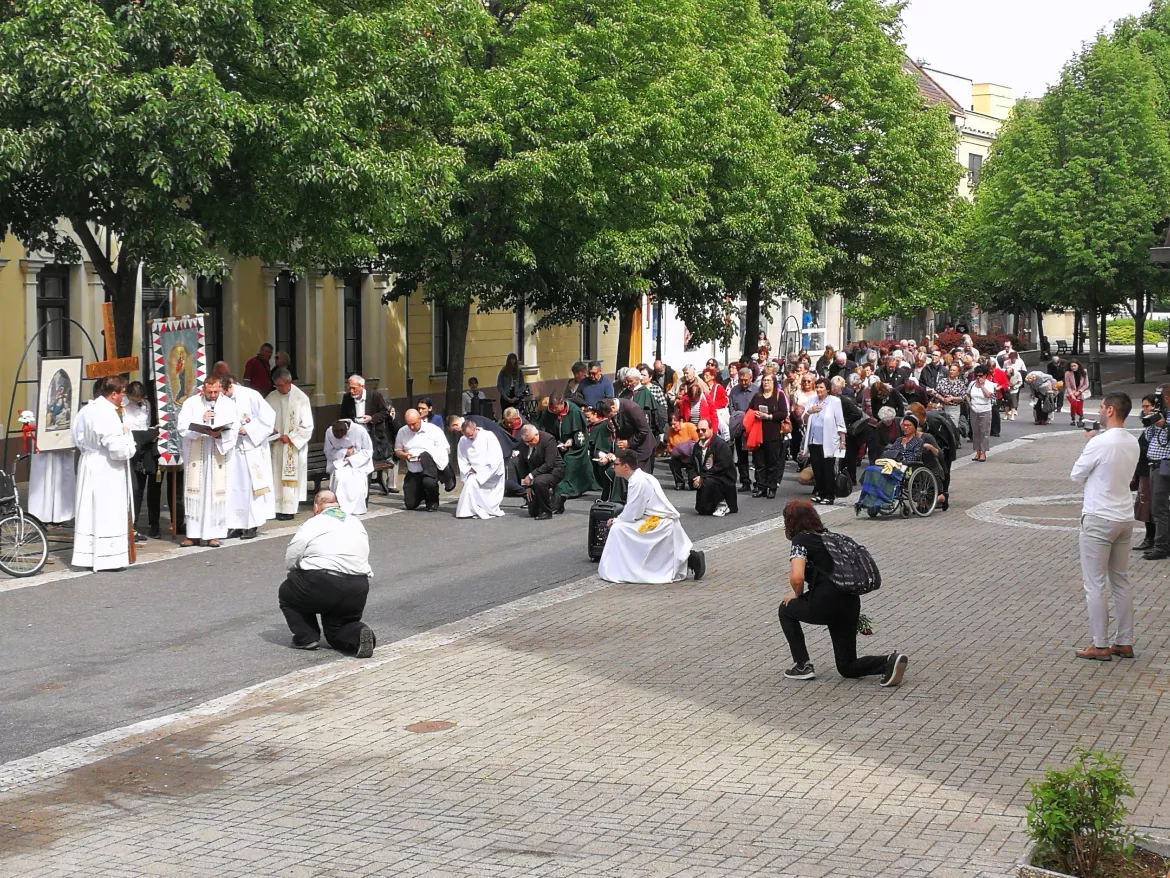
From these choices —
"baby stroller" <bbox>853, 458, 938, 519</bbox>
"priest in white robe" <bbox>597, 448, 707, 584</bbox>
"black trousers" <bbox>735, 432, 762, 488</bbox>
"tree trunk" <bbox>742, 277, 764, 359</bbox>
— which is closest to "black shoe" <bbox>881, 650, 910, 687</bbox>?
"priest in white robe" <bbox>597, 448, 707, 584</bbox>

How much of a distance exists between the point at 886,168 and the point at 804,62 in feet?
10.2

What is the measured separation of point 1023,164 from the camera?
47.7 m

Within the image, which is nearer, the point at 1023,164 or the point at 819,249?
the point at 819,249

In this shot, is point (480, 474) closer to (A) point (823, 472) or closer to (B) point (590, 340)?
(A) point (823, 472)

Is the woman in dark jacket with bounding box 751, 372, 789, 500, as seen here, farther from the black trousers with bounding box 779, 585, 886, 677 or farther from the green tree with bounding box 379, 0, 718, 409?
the black trousers with bounding box 779, 585, 886, 677

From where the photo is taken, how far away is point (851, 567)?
998 cm

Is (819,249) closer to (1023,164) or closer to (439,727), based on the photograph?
(1023,164)

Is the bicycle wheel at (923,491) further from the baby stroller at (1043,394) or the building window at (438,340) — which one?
the baby stroller at (1043,394)

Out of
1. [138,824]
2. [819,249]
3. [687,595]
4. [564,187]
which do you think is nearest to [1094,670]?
[687,595]

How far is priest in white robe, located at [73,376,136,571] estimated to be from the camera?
1473cm

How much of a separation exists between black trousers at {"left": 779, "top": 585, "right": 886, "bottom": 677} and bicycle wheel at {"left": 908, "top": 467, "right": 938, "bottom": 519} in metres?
9.19

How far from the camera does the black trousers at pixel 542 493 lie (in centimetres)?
1897

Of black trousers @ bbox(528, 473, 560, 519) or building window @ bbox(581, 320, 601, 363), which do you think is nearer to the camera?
black trousers @ bbox(528, 473, 560, 519)

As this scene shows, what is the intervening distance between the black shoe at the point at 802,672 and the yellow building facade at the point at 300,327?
11167mm
